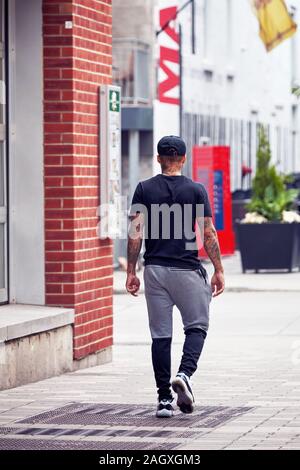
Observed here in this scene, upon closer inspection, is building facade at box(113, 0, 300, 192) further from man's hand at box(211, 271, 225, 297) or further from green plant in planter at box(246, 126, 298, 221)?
man's hand at box(211, 271, 225, 297)

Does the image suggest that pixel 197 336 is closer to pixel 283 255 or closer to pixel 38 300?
pixel 38 300

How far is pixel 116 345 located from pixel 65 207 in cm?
327

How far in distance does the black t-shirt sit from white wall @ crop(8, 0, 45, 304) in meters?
2.56

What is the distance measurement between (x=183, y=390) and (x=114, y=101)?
13.8 feet

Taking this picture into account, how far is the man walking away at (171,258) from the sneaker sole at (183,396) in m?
0.01

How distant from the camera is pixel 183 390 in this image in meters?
9.71

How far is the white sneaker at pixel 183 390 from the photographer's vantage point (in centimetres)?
967

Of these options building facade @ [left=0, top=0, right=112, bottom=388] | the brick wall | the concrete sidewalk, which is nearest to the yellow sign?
the concrete sidewalk

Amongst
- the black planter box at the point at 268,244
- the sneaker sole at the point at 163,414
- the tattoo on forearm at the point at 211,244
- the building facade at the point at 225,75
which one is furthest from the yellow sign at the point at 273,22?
the sneaker sole at the point at 163,414

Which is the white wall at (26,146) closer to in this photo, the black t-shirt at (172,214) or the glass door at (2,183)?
the glass door at (2,183)

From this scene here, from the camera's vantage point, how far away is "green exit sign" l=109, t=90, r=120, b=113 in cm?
1321

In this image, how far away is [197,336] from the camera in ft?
32.6

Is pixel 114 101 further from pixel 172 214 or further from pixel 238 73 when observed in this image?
pixel 238 73
